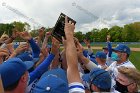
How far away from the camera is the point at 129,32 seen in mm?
125875

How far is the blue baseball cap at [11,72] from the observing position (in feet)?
11.5

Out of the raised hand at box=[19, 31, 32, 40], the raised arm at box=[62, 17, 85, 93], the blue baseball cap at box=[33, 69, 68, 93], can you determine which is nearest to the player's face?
the raised arm at box=[62, 17, 85, 93]

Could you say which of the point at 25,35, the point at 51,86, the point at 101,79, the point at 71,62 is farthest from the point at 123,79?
the point at 25,35

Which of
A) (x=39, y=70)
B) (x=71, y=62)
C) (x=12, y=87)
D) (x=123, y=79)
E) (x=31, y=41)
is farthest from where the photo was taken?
(x=31, y=41)

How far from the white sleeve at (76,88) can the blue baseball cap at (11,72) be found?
0.57 m

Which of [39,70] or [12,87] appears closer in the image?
[12,87]

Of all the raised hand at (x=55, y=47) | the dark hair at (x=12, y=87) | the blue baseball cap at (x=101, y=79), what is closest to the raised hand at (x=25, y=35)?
the raised hand at (x=55, y=47)

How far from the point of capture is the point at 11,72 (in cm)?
354

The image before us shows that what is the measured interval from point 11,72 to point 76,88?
2.47 feet

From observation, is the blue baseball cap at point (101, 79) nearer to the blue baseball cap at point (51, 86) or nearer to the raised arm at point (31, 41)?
the blue baseball cap at point (51, 86)

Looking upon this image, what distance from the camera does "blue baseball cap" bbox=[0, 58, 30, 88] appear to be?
11.5 ft

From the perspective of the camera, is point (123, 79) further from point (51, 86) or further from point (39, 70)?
point (51, 86)

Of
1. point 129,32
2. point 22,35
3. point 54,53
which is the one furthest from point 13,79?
point 129,32

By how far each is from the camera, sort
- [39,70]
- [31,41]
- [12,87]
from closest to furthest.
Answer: [12,87], [39,70], [31,41]
